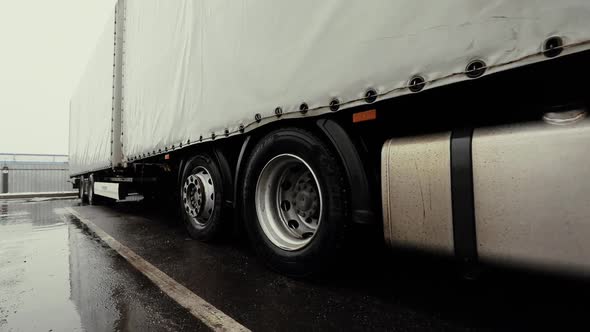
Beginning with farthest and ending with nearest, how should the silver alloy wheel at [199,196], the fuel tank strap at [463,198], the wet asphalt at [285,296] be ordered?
the silver alloy wheel at [199,196], the wet asphalt at [285,296], the fuel tank strap at [463,198]

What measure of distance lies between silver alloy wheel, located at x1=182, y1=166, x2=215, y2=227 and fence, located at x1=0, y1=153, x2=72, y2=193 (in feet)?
61.3

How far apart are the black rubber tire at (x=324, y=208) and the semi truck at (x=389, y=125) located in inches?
0.4

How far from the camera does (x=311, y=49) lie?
200 cm

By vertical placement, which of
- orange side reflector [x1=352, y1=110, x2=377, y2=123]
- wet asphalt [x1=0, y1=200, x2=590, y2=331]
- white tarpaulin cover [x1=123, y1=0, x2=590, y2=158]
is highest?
white tarpaulin cover [x1=123, y1=0, x2=590, y2=158]

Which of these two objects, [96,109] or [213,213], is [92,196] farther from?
[213,213]

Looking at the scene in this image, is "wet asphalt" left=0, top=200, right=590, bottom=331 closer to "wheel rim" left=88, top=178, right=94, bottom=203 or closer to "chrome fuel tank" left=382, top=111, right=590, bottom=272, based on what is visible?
"chrome fuel tank" left=382, top=111, right=590, bottom=272

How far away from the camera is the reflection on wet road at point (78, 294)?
176 centimetres

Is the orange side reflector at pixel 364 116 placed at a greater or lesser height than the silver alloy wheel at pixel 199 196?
greater

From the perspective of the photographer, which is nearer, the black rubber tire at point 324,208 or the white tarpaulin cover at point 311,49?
the white tarpaulin cover at point 311,49

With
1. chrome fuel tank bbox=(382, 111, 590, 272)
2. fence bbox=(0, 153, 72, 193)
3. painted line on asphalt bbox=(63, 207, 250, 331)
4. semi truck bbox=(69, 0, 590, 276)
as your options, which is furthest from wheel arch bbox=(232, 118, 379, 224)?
fence bbox=(0, 153, 72, 193)

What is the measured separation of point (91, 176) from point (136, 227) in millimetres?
5660

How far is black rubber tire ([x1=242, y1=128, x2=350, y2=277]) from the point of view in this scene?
200 cm

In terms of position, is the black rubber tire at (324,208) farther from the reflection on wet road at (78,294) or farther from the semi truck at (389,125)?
the reflection on wet road at (78,294)

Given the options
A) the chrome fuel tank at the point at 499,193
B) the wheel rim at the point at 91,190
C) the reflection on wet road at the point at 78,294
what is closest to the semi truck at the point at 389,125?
the chrome fuel tank at the point at 499,193
